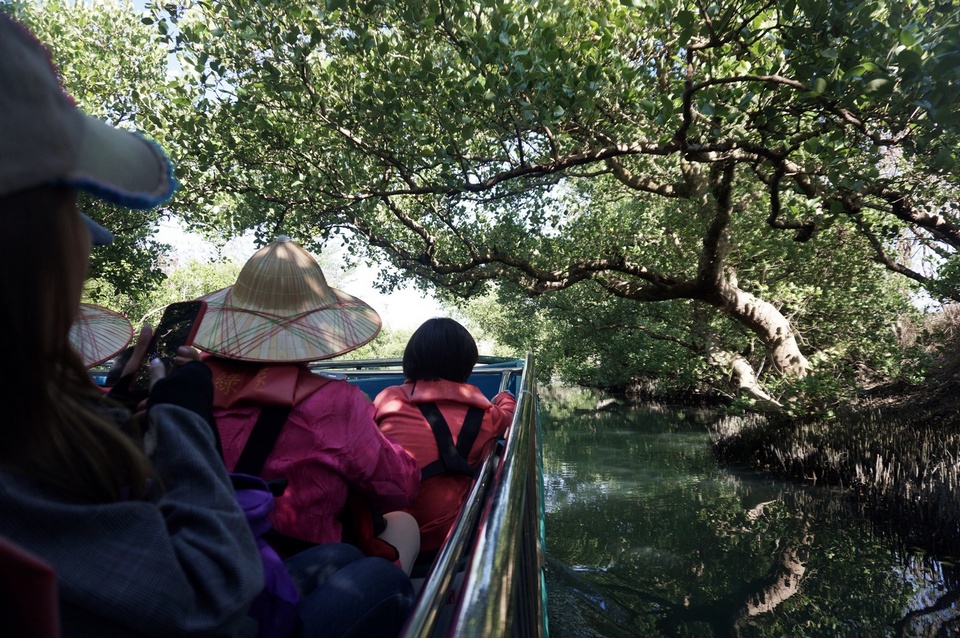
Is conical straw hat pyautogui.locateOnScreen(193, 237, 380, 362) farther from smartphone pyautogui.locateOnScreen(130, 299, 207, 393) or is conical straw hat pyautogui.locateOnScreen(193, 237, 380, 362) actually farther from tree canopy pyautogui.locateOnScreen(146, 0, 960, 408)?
tree canopy pyautogui.locateOnScreen(146, 0, 960, 408)

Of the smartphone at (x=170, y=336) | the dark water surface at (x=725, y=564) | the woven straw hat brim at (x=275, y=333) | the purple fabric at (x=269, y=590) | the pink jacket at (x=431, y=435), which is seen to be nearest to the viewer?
the purple fabric at (x=269, y=590)

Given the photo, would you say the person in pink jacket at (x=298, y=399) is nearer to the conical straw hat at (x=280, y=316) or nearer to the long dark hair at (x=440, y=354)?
the conical straw hat at (x=280, y=316)

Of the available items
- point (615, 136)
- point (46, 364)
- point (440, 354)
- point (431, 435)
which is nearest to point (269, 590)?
point (46, 364)

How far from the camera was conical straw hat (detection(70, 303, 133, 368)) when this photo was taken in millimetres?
1389

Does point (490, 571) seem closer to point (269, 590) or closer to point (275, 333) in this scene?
point (269, 590)

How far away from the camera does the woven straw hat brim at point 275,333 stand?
1588 mm

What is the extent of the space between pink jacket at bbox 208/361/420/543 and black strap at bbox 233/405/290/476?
0.05 ft

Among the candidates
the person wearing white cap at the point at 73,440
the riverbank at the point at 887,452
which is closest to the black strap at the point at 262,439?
the person wearing white cap at the point at 73,440

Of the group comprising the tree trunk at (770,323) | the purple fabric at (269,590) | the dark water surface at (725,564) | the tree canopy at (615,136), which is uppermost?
the tree canopy at (615,136)

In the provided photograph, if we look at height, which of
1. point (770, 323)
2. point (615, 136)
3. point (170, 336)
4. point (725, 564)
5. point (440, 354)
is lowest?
point (725, 564)

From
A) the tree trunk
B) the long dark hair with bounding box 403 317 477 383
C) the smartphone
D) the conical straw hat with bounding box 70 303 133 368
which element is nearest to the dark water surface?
the tree trunk

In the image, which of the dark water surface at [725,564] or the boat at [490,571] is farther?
the dark water surface at [725,564]

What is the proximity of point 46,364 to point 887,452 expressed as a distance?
29.3 feet

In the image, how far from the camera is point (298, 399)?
1482mm
